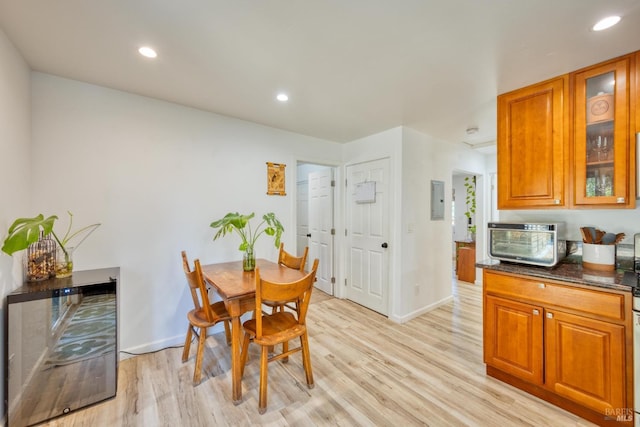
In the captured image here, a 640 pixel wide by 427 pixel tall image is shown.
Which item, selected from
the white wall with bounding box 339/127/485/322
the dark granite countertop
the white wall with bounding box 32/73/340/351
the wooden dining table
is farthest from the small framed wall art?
the dark granite countertop

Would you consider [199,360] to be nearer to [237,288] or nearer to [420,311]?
[237,288]

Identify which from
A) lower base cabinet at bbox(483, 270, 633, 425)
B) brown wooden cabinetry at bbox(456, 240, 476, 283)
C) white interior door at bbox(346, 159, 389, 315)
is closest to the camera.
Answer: lower base cabinet at bbox(483, 270, 633, 425)

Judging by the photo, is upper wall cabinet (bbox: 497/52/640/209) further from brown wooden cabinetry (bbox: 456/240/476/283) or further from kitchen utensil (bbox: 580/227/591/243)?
brown wooden cabinetry (bbox: 456/240/476/283)

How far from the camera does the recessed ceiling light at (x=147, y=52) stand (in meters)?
1.70

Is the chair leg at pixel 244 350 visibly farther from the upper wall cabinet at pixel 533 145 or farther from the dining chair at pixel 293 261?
the upper wall cabinet at pixel 533 145

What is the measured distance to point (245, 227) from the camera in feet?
9.76

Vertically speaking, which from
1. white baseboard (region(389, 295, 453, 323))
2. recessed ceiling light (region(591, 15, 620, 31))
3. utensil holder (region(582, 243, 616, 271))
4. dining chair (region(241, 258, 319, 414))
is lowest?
white baseboard (region(389, 295, 453, 323))

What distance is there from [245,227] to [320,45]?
6.60ft

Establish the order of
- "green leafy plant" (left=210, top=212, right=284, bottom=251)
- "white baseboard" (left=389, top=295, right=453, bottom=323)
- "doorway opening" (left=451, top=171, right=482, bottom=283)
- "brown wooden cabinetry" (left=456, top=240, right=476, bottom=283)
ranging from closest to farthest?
1. "green leafy plant" (left=210, top=212, right=284, bottom=251)
2. "white baseboard" (left=389, top=295, right=453, bottom=323)
3. "doorway opening" (left=451, top=171, right=482, bottom=283)
4. "brown wooden cabinetry" (left=456, top=240, right=476, bottom=283)

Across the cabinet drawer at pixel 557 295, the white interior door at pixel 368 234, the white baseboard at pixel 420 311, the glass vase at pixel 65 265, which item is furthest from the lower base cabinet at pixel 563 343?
the glass vase at pixel 65 265

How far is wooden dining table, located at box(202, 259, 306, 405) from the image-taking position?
178 centimetres

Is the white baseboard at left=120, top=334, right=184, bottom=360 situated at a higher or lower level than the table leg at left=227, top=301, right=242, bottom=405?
lower

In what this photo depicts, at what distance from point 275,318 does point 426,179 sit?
261 cm

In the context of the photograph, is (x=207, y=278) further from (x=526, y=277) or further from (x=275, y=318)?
(x=526, y=277)
